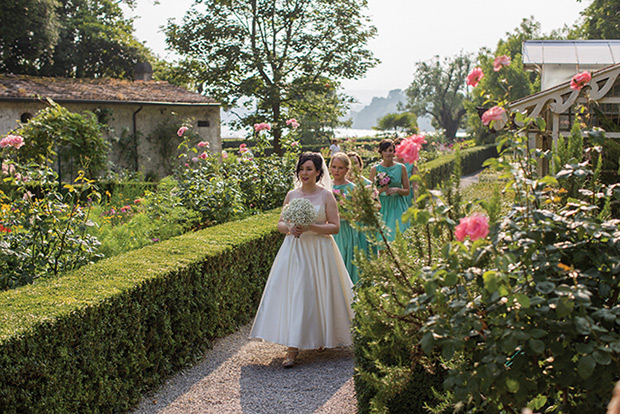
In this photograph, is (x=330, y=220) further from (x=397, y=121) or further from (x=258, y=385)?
(x=397, y=121)

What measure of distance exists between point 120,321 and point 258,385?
1260 millimetres

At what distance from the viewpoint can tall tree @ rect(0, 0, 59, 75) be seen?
22547 mm

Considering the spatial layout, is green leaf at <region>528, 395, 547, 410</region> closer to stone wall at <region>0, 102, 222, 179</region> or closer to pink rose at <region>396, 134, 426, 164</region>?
pink rose at <region>396, 134, 426, 164</region>

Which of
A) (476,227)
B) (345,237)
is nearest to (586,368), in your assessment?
(476,227)

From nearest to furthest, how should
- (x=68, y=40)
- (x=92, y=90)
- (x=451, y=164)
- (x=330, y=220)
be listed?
(x=330, y=220) → (x=92, y=90) → (x=451, y=164) → (x=68, y=40)

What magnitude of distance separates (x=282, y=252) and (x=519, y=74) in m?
41.8

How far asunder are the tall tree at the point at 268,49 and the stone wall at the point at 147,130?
5.31ft

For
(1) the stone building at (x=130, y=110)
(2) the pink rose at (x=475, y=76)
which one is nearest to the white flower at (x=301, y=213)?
(2) the pink rose at (x=475, y=76)

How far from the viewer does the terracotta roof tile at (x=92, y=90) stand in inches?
649

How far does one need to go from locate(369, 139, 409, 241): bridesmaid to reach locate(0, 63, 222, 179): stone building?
9.72 meters

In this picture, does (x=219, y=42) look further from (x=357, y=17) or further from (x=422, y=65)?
(x=422, y=65)

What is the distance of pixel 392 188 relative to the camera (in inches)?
296

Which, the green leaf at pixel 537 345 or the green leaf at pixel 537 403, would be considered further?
the green leaf at pixel 537 403

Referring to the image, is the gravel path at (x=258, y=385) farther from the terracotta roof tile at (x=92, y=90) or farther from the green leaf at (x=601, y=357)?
the terracotta roof tile at (x=92, y=90)
